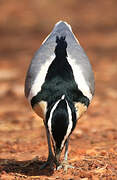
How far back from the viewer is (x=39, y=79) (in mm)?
5254

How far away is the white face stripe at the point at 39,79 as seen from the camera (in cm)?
518

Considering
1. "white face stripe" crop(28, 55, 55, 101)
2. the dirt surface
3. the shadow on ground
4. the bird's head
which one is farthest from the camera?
the dirt surface

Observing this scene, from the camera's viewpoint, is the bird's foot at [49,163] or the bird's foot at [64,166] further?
the bird's foot at [49,163]

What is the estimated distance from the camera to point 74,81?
5133mm

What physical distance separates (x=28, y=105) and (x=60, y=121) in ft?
20.0

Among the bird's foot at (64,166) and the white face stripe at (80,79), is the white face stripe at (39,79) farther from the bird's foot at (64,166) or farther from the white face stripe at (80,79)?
the bird's foot at (64,166)

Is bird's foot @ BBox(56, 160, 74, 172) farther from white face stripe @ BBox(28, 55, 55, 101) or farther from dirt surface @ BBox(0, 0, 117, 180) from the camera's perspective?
white face stripe @ BBox(28, 55, 55, 101)

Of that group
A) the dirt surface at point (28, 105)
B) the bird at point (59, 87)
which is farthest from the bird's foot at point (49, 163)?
the dirt surface at point (28, 105)

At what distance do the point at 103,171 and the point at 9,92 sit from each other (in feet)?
21.1

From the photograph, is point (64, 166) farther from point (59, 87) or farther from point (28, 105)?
point (28, 105)

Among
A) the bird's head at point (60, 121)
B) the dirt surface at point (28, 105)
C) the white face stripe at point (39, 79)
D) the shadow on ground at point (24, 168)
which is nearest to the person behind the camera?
the bird's head at point (60, 121)

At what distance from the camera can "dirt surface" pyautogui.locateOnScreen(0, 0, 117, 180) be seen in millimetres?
5508

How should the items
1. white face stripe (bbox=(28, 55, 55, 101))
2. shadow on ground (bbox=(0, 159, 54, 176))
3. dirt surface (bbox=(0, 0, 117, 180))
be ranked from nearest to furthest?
white face stripe (bbox=(28, 55, 55, 101)), shadow on ground (bbox=(0, 159, 54, 176)), dirt surface (bbox=(0, 0, 117, 180))

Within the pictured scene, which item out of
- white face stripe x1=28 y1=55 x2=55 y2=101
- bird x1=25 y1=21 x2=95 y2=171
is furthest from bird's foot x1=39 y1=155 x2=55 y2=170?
white face stripe x1=28 y1=55 x2=55 y2=101
